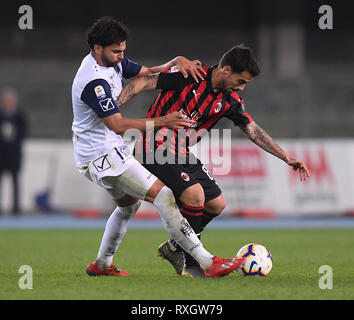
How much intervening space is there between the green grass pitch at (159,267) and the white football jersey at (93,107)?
3.65 feet

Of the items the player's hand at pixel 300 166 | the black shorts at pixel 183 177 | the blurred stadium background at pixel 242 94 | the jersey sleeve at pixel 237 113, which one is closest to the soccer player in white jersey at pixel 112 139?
the black shorts at pixel 183 177

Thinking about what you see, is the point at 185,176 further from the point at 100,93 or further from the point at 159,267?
the point at 159,267

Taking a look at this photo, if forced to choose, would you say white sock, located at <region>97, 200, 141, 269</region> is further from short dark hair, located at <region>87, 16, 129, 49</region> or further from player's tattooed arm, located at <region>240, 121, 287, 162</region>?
short dark hair, located at <region>87, 16, 129, 49</region>

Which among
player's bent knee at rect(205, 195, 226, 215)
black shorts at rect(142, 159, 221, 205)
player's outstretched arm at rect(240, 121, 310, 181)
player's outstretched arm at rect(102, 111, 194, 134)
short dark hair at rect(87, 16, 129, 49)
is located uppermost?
short dark hair at rect(87, 16, 129, 49)

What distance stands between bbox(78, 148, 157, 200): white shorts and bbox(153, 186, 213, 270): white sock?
0.15 m

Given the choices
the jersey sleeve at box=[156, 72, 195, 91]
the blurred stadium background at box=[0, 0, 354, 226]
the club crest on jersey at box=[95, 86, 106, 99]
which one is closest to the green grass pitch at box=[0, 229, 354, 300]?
the club crest on jersey at box=[95, 86, 106, 99]

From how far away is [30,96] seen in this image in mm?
18328

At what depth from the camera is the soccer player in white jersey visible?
21.0ft

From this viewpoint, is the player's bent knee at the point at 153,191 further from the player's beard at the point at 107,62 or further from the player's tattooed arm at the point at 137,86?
the player's beard at the point at 107,62

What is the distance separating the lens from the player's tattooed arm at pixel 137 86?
22.7ft

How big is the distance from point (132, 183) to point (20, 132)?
9.29m
